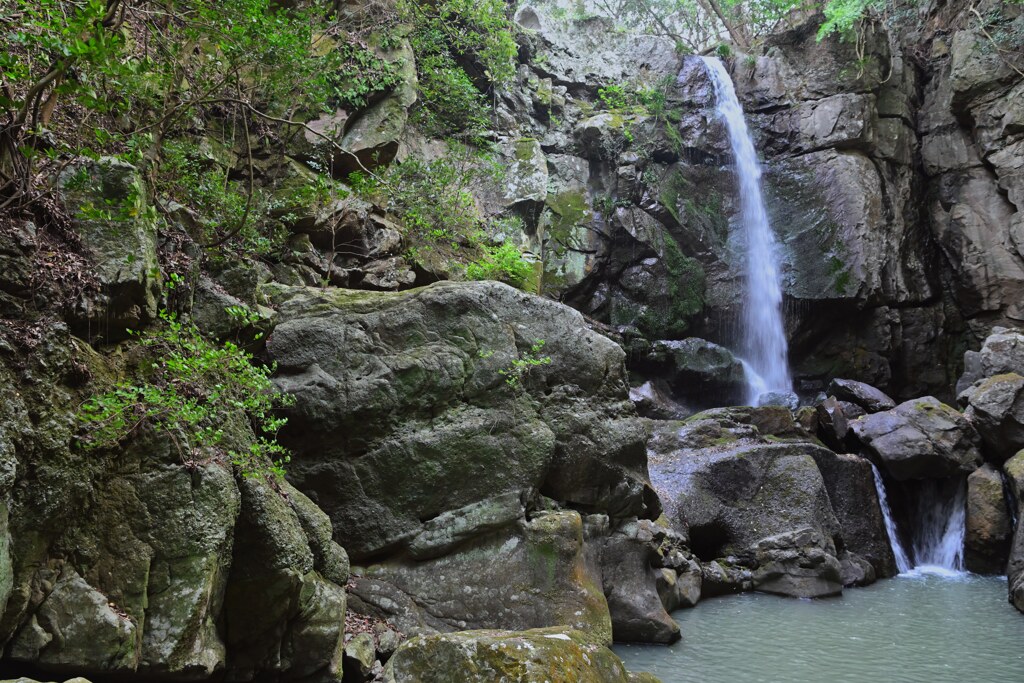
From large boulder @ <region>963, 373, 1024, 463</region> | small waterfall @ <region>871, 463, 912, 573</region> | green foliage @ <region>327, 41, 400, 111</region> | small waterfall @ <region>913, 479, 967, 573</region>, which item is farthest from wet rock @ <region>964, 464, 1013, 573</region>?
green foliage @ <region>327, 41, 400, 111</region>

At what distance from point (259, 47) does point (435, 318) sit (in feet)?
11.0

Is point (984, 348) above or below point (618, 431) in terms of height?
above

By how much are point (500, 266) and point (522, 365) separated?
3360 millimetres

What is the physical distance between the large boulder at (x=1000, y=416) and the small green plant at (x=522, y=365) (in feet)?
33.4

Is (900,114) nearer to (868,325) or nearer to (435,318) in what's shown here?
(868,325)

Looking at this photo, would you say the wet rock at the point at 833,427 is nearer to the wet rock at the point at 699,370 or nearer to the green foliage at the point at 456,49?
the wet rock at the point at 699,370

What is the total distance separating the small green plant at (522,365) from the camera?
8.12m

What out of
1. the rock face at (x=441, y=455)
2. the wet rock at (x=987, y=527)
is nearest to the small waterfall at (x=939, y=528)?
the wet rock at (x=987, y=527)

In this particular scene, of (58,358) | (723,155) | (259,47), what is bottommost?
(58,358)

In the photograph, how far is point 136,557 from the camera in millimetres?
4582

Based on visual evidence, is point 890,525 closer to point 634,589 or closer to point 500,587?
point 634,589

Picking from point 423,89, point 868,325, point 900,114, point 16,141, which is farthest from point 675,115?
point 16,141

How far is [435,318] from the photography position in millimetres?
8031

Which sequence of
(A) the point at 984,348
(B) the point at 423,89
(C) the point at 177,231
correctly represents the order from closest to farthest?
(C) the point at 177,231, (B) the point at 423,89, (A) the point at 984,348
